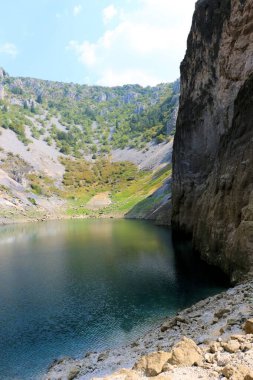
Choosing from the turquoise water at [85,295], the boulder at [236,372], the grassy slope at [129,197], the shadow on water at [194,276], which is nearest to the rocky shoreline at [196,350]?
the boulder at [236,372]

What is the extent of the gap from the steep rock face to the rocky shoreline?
958 centimetres

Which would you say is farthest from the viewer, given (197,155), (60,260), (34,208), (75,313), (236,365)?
(34,208)

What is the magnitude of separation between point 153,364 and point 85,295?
20.9m

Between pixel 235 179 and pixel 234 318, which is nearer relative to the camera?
pixel 234 318

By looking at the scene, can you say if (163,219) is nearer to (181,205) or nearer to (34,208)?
(181,205)

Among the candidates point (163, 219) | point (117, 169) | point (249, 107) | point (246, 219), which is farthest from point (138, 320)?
point (117, 169)

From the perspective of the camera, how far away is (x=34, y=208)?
13588 cm

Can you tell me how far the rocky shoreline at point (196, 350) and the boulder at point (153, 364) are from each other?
0.07ft

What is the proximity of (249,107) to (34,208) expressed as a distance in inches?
4247

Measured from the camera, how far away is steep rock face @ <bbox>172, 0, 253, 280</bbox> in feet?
124

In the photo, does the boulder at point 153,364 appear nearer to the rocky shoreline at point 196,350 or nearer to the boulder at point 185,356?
the rocky shoreline at point 196,350

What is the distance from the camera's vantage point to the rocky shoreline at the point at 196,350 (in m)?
14.0

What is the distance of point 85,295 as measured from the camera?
35.1 m

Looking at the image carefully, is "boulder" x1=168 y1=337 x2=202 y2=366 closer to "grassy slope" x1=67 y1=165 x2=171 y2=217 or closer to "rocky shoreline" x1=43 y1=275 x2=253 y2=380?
"rocky shoreline" x1=43 y1=275 x2=253 y2=380
